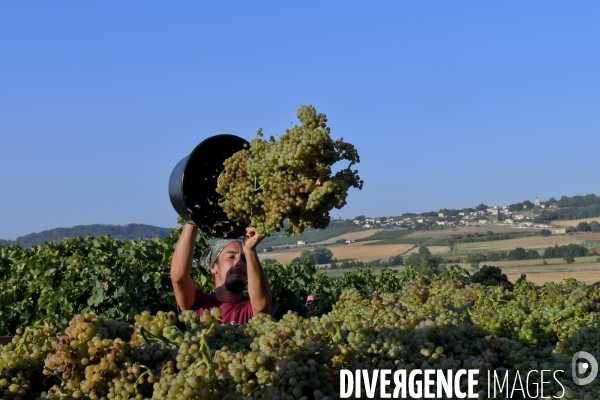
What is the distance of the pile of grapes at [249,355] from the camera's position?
2.41 m

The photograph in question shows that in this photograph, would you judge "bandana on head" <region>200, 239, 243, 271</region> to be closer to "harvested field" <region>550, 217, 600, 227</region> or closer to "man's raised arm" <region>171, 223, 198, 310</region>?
"man's raised arm" <region>171, 223, 198, 310</region>

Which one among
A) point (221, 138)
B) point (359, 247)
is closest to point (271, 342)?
point (221, 138)

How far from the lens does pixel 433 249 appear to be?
42000 millimetres

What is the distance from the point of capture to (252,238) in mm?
4598

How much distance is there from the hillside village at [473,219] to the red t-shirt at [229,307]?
158 feet

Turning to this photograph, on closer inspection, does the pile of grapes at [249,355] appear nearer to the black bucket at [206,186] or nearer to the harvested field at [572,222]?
the black bucket at [206,186]

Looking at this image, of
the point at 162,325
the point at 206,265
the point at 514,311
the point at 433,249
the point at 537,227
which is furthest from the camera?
the point at 537,227

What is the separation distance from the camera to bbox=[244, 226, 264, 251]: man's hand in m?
4.49

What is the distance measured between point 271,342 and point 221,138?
2.26 metres

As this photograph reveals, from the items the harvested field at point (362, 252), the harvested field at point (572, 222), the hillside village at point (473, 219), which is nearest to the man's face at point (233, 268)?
the harvested field at point (362, 252)

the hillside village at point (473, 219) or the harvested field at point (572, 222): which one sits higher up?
the hillside village at point (473, 219)

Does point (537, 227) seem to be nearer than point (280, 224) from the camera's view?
No

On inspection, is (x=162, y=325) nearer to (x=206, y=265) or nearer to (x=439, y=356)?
(x=439, y=356)

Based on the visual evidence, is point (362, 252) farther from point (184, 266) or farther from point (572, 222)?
point (184, 266)
